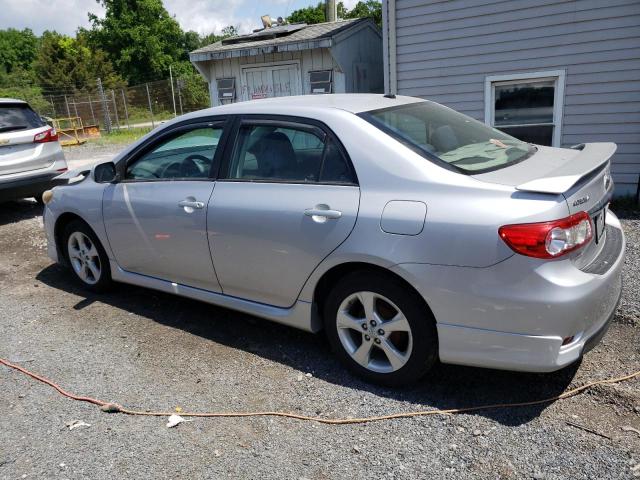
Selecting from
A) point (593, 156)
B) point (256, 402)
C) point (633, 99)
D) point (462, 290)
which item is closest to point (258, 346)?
point (256, 402)

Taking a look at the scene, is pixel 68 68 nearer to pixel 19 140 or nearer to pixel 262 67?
pixel 262 67

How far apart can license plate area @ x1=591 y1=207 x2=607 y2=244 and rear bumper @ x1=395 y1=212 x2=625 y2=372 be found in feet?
0.60

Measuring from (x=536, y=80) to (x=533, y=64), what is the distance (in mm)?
225

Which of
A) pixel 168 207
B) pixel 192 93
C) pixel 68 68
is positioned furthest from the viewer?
pixel 68 68

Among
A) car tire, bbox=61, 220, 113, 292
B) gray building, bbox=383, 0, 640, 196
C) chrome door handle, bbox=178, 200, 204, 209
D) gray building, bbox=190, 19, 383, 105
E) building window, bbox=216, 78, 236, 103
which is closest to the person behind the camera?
chrome door handle, bbox=178, 200, 204, 209

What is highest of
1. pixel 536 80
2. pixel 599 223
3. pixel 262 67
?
pixel 262 67

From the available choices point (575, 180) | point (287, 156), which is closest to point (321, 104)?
point (287, 156)

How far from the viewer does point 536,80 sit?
7414mm

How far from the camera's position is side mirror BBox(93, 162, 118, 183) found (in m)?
4.31

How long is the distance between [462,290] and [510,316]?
9.9 inches

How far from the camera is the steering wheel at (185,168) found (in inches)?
152

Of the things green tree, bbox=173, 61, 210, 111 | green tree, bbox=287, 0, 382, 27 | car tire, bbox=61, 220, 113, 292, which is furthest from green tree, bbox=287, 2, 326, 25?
car tire, bbox=61, 220, 113, 292

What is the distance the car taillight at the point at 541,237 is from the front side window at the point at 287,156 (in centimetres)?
96

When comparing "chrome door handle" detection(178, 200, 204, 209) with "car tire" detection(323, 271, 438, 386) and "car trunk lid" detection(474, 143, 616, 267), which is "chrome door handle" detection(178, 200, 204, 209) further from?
"car trunk lid" detection(474, 143, 616, 267)
